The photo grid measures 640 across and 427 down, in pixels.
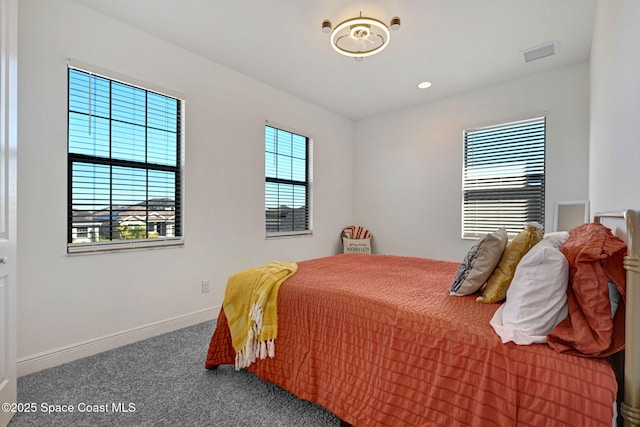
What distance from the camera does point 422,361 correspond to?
1239mm

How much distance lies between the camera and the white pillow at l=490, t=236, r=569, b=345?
107 centimetres

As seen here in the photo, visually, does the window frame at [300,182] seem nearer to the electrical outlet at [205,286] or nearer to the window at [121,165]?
the electrical outlet at [205,286]

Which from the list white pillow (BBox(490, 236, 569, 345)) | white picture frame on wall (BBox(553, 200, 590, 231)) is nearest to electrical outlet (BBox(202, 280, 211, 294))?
white pillow (BBox(490, 236, 569, 345))

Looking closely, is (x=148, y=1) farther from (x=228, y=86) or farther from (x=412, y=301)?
(x=412, y=301)

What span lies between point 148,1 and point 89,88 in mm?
825

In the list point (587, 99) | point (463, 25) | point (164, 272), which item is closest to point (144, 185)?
point (164, 272)

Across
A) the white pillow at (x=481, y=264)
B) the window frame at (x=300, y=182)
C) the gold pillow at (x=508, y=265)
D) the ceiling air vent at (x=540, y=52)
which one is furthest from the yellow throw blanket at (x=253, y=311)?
the ceiling air vent at (x=540, y=52)

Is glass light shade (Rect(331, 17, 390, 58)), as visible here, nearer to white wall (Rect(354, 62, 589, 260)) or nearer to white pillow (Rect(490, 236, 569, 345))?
white wall (Rect(354, 62, 589, 260))

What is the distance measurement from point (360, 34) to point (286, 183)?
2.07 metres

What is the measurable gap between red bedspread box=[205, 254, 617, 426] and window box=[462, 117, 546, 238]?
212 centimetres

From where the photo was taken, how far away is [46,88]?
212 centimetres

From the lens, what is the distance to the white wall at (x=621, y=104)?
1.10 metres

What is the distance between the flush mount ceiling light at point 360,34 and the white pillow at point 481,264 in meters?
1.83

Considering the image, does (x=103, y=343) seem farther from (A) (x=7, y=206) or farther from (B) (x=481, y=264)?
(B) (x=481, y=264)
